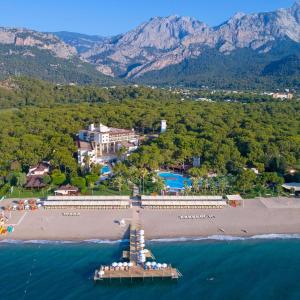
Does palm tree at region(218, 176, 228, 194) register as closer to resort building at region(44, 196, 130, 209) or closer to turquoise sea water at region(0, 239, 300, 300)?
resort building at region(44, 196, 130, 209)

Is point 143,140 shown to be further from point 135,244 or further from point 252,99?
point 252,99

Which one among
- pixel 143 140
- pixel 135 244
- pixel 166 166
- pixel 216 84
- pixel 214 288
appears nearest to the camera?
pixel 214 288

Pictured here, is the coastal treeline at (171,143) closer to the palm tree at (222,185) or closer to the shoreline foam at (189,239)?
the palm tree at (222,185)

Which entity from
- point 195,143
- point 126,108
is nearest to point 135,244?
point 195,143

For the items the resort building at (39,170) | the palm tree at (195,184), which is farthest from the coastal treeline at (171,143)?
the palm tree at (195,184)

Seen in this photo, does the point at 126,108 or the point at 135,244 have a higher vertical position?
the point at 126,108

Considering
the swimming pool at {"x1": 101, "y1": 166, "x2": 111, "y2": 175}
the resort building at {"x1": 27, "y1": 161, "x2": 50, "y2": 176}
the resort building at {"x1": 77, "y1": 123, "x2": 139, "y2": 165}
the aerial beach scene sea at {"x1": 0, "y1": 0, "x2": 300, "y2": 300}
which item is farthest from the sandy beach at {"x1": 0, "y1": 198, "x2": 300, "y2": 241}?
the resort building at {"x1": 77, "y1": 123, "x2": 139, "y2": 165}
